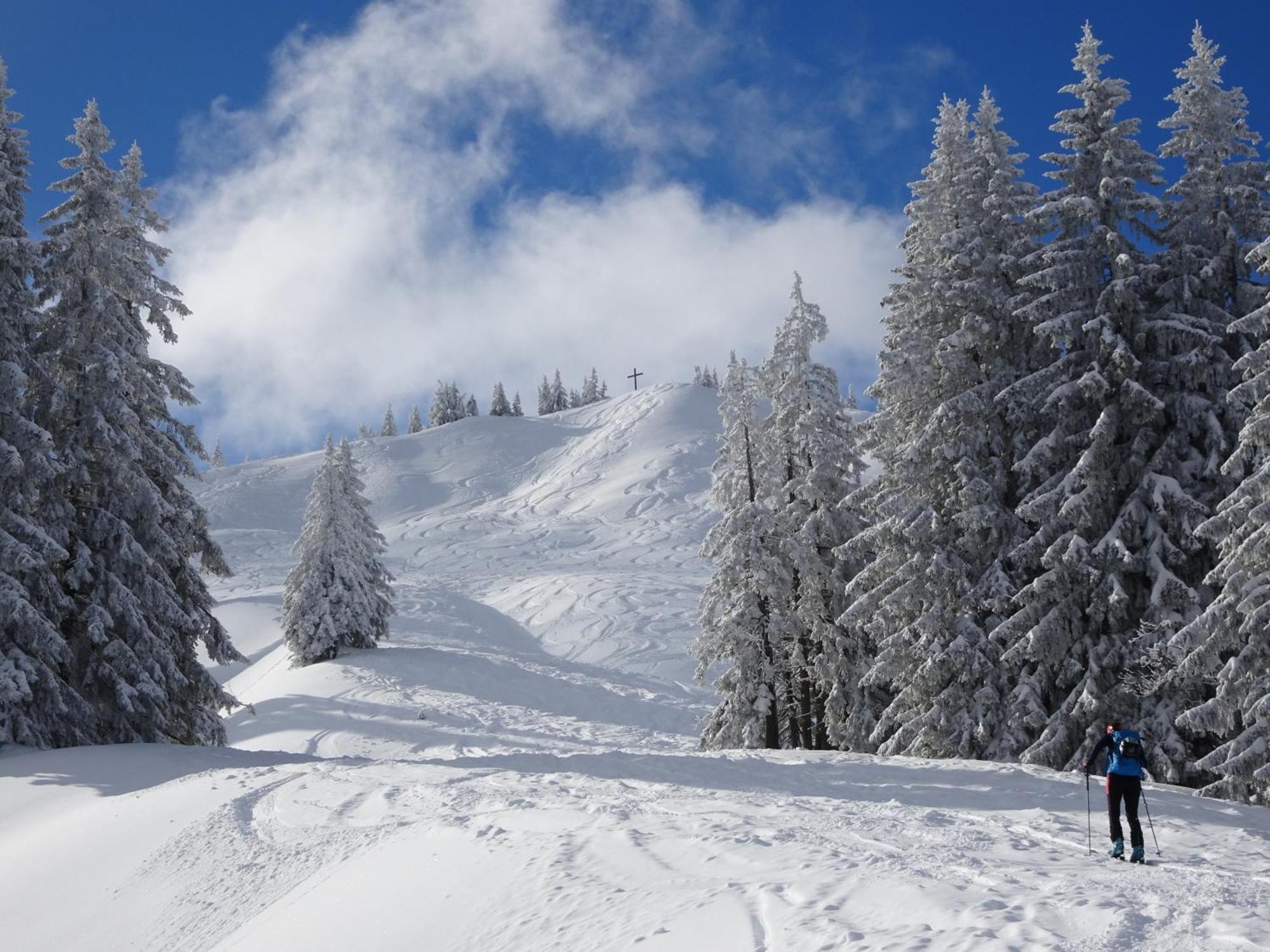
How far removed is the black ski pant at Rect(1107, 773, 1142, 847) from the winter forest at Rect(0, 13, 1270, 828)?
18.7 ft

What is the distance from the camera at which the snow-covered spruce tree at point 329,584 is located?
4119cm

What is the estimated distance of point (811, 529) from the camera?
24547mm

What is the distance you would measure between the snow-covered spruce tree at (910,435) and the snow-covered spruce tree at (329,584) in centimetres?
2616

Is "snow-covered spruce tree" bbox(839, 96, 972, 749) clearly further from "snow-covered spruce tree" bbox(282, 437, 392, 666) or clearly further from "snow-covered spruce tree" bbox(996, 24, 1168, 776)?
"snow-covered spruce tree" bbox(282, 437, 392, 666)

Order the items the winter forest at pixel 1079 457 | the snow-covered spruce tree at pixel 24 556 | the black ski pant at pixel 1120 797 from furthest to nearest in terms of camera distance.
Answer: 1. the snow-covered spruce tree at pixel 24 556
2. the winter forest at pixel 1079 457
3. the black ski pant at pixel 1120 797

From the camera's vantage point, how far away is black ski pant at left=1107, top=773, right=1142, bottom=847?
31.5ft

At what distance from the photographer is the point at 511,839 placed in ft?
32.4

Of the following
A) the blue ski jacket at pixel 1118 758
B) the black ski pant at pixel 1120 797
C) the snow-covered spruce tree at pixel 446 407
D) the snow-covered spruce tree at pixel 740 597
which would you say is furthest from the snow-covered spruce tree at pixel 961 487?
the snow-covered spruce tree at pixel 446 407

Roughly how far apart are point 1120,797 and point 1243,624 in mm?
5660

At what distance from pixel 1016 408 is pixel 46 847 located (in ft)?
61.8

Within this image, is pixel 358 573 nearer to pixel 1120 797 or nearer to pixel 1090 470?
pixel 1090 470

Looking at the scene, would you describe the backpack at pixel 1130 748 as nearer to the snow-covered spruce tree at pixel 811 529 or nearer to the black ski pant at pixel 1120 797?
the black ski pant at pixel 1120 797

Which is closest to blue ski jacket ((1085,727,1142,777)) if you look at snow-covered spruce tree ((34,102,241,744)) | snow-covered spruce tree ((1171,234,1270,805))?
snow-covered spruce tree ((1171,234,1270,805))

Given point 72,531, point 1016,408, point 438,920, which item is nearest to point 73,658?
point 72,531
